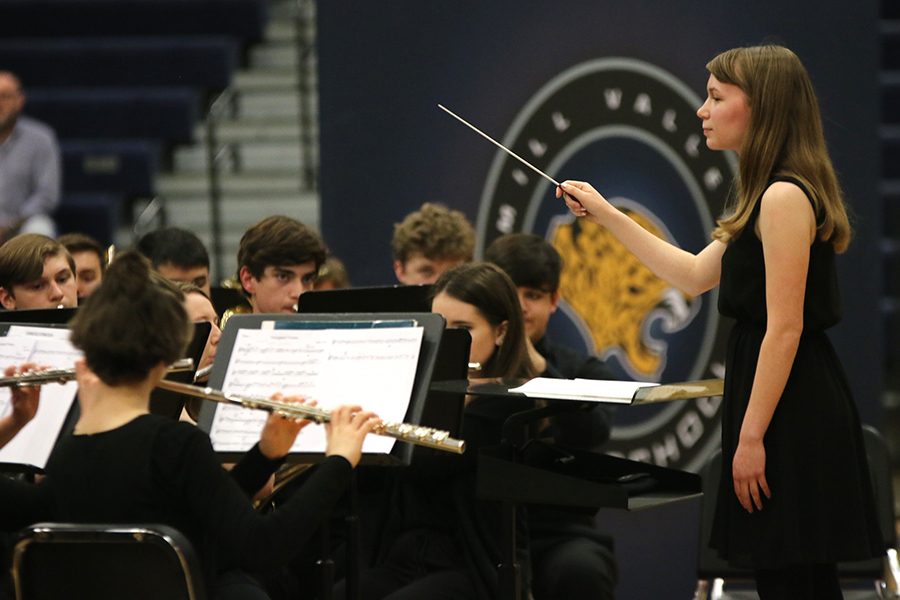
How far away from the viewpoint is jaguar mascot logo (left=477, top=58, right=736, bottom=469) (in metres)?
4.99

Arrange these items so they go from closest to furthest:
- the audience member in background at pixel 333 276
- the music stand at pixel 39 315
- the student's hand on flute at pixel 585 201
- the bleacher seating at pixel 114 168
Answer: the student's hand on flute at pixel 585 201 < the music stand at pixel 39 315 < the audience member in background at pixel 333 276 < the bleacher seating at pixel 114 168

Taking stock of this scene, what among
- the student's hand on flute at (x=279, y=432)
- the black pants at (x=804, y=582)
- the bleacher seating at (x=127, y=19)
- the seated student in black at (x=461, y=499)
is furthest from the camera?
the bleacher seating at (x=127, y=19)

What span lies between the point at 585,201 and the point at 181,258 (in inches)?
75.3

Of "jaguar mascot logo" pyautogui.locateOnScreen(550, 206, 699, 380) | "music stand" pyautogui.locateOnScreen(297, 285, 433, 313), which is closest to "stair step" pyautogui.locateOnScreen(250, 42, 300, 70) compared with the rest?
"jaguar mascot logo" pyautogui.locateOnScreen(550, 206, 699, 380)

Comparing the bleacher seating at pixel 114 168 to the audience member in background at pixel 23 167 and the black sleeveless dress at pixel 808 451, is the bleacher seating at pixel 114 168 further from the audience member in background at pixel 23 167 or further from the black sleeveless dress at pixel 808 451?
the black sleeveless dress at pixel 808 451

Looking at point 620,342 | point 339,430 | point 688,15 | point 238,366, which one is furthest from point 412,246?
point 339,430

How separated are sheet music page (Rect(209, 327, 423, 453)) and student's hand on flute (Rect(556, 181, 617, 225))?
1.64 feet

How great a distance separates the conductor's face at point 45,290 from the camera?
166 inches

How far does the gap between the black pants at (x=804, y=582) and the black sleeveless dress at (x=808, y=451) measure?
8 cm

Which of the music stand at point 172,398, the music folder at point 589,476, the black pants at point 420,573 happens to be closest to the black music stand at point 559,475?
the music folder at point 589,476

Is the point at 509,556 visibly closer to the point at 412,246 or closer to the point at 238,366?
the point at 238,366

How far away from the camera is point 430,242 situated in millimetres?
4715

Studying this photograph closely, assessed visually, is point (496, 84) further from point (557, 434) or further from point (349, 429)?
point (349, 429)

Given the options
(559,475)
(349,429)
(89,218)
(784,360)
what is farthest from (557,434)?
(89,218)
